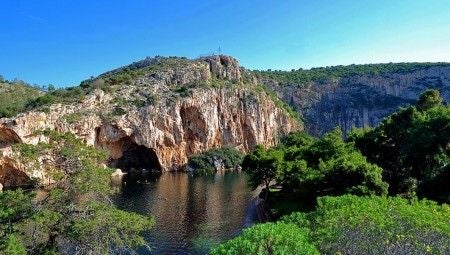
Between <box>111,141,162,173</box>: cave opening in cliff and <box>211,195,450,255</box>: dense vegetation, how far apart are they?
3912 inches

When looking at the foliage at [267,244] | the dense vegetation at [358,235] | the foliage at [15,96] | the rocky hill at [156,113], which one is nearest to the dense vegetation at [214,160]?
the rocky hill at [156,113]

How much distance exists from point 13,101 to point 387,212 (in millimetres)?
107733

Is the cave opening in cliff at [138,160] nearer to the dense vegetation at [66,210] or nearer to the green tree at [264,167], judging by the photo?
the green tree at [264,167]

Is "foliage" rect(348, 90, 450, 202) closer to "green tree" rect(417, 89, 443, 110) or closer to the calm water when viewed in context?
"green tree" rect(417, 89, 443, 110)

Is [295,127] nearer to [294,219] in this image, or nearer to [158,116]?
[158,116]

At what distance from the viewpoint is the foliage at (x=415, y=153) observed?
128 ft

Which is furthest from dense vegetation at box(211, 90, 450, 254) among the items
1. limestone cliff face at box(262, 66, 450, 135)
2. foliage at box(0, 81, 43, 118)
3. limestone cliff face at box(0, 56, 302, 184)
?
limestone cliff face at box(262, 66, 450, 135)

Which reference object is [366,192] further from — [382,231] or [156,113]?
[156,113]

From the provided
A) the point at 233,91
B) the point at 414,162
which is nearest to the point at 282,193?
the point at 414,162

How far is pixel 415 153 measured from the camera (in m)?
45.0

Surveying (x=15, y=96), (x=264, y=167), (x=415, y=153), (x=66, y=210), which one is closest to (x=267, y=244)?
(x=66, y=210)

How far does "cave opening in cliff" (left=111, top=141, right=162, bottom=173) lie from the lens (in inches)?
4547

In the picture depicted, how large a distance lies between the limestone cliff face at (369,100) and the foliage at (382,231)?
171220 mm

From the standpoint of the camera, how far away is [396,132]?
6066 centimetres
